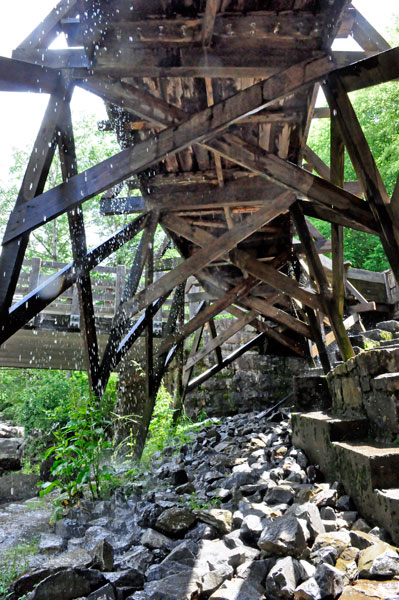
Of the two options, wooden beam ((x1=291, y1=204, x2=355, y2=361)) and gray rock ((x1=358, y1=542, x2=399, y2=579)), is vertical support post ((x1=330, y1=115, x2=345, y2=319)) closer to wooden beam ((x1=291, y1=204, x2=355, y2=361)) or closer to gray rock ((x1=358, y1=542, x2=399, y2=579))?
wooden beam ((x1=291, y1=204, x2=355, y2=361))

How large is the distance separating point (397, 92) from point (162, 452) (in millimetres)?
Answer: 11850

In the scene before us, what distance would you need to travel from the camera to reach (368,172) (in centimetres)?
267

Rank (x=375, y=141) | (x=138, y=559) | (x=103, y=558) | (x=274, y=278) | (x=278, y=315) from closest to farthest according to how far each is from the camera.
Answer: (x=103, y=558), (x=138, y=559), (x=274, y=278), (x=278, y=315), (x=375, y=141)

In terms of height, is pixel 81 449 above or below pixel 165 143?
below

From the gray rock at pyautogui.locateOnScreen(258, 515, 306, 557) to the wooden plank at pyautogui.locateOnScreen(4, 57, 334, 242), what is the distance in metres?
1.98

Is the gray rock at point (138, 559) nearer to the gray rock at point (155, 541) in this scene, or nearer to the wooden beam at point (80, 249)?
the gray rock at point (155, 541)

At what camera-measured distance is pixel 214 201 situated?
Result: 4691mm

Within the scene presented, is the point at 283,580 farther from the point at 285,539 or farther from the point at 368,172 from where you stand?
the point at 368,172

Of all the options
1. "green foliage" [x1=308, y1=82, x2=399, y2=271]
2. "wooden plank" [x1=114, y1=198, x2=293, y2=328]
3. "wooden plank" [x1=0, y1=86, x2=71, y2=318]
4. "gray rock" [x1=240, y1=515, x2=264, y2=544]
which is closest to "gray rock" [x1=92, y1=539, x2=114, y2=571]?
"gray rock" [x1=240, y1=515, x2=264, y2=544]

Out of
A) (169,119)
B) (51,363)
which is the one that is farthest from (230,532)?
(51,363)

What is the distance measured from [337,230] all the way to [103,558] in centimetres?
298

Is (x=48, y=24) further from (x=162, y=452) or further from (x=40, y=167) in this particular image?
(x=162, y=452)

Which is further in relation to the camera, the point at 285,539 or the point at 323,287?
the point at 323,287

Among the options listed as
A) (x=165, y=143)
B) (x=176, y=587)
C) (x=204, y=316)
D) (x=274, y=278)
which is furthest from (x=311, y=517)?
(x=204, y=316)
